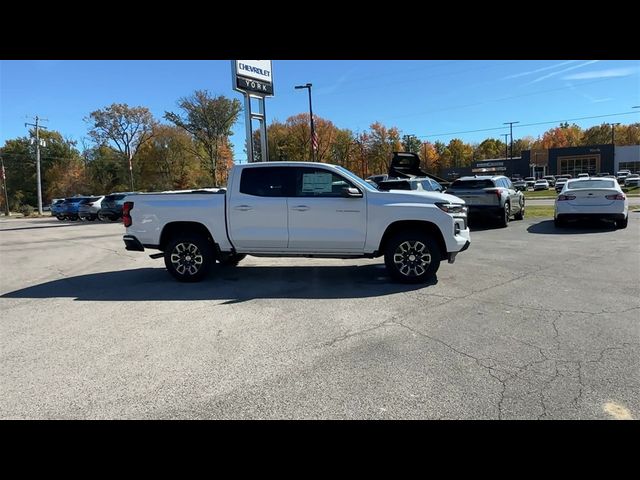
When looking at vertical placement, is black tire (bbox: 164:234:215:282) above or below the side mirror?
below

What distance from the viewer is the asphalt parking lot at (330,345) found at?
323 centimetres

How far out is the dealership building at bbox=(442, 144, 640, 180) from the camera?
74.7 m

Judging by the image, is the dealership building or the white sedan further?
the dealership building

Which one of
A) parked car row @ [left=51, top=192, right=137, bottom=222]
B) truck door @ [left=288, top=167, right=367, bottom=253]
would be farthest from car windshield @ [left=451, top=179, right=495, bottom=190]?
parked car row @ [left=51, top=192, right=137, bottom=222]

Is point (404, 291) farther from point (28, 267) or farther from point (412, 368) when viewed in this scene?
point (28, 267)

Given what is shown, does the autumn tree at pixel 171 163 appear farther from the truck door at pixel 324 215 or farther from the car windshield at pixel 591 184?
the truck door at pixel 324 215

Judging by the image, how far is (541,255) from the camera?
9.04m

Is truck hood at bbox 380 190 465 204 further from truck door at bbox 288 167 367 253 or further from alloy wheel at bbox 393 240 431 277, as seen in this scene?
alloy wheel at bbox 393 240 431 277

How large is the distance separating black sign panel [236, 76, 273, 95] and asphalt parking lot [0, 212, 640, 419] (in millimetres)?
14843

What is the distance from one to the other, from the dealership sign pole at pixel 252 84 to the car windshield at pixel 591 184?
1304 cm

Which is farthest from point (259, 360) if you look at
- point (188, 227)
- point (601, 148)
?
point (601, 148)

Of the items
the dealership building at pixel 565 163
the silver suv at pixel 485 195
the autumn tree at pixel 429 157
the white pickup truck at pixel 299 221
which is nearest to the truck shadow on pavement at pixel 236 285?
the white pickup truck at pixel 299 221
